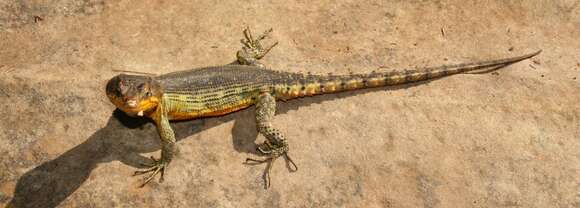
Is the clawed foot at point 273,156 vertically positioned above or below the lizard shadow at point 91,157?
below

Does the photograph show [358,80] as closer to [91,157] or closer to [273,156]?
[273,156]

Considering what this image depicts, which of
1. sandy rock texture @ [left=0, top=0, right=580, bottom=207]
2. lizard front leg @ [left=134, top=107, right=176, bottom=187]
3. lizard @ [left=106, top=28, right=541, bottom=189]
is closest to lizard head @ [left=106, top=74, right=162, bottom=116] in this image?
lizard @ [left=106, top=28, right=541, bottom=189]

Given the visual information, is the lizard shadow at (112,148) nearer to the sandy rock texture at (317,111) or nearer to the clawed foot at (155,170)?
the sandy rock texture at (317,111)

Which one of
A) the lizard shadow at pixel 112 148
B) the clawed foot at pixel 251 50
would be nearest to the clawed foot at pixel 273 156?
the lizard shadow at pixel 112 148

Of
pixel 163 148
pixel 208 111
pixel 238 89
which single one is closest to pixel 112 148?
pixel 163 148

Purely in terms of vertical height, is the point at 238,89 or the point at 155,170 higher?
the point at 238,89

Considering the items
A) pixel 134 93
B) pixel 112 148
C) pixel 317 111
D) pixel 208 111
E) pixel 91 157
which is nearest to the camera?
pixel 134 93

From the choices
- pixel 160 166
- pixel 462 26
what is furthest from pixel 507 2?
pixel 160 166
